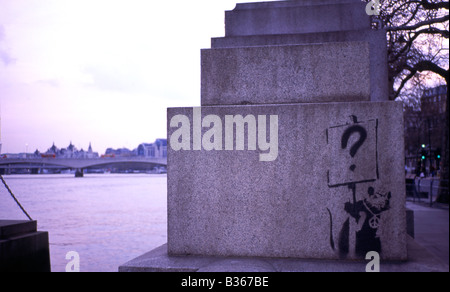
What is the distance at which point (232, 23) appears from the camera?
496cm

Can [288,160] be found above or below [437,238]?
above

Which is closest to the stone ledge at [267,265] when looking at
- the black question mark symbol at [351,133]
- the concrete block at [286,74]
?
the black question mark symbol at [351,133]

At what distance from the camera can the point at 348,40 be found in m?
4.65

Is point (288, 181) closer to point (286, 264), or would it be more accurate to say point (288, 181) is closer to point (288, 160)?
point (288, 160)

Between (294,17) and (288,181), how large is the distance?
7.12 ft

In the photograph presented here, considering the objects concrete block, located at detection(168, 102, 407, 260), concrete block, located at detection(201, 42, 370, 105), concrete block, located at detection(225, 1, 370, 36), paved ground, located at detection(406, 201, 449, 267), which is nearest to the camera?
paved ground, located at detection(406, 201, 449, 267)

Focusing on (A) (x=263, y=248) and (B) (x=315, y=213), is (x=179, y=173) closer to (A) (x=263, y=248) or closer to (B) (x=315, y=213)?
(A) (x=263, y=248)

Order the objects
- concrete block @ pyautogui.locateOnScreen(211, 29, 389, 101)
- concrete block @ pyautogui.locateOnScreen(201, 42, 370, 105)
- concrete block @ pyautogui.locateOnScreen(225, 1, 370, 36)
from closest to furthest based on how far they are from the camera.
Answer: concrete block @ pyautogui.locateOnScreen(201, 42, 370, 105) < concrete block @ pyautogui.locateOnScreen(211, 29, 389, 101) < concrete block @ pyautogui.locateOnScreen(225, 1, 370, 36)

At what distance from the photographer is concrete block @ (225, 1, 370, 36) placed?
482 cm

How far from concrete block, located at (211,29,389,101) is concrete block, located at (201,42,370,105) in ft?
1.48

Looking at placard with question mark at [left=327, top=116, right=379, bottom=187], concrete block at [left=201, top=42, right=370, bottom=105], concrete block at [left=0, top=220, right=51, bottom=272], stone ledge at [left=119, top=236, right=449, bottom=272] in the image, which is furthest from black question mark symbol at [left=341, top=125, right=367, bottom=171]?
concrete block at [left=0, top=220, right=51, bottom=272]

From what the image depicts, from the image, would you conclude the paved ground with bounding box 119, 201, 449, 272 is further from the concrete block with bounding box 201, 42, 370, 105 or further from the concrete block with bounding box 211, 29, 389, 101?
the concrete block with bounding box 211, 29, 389, 101

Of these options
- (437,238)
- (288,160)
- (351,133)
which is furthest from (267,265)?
(437,238)
